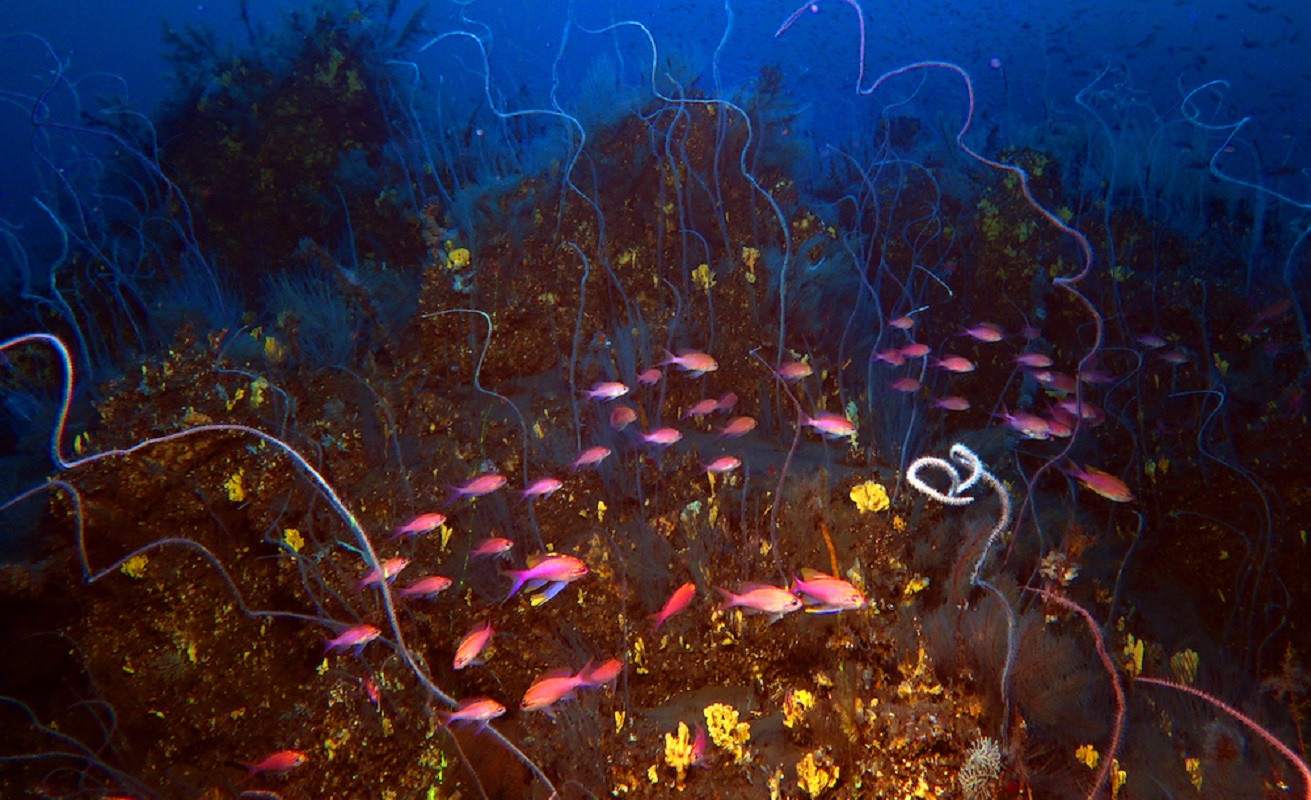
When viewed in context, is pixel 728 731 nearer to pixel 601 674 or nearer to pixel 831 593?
pixel 601 674

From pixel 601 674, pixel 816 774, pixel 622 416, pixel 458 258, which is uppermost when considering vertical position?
pixel 458 258

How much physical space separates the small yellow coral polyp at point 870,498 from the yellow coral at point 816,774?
166cm

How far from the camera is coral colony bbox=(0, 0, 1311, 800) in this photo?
10.1 ft

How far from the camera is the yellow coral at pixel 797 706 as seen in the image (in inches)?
122

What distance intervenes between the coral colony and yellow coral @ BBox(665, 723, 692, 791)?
0.05ft

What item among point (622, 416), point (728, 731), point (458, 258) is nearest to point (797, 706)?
point (728, 731)

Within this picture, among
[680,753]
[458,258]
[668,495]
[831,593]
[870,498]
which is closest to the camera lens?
[831,593]

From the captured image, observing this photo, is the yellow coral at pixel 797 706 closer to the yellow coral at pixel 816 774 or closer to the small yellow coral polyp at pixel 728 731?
the small yellow coral polyp at pixel 728 731

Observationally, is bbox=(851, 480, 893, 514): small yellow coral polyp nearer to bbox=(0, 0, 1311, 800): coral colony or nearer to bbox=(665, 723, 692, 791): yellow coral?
bbox=(0, 0, 1311, 800): coral colony

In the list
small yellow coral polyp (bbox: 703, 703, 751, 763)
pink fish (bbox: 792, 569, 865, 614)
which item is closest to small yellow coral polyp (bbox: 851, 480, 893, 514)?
pink fish (bbox: 792, 569, 865, 614)

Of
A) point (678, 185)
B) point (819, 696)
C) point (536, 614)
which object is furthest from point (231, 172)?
point (819, 696)

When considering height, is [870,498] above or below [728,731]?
above

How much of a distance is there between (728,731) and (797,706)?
0.43 metres

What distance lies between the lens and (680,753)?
291 cm
